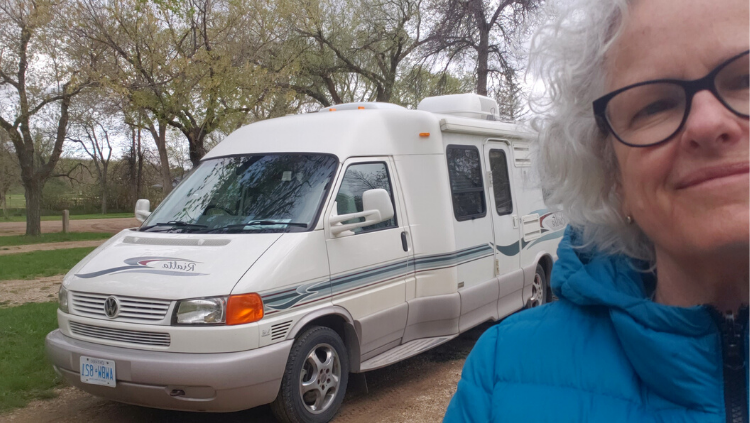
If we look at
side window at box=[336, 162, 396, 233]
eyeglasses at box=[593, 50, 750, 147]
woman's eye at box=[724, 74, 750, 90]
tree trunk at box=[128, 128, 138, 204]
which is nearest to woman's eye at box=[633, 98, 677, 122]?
eyeglasses at box=[593, 50, 750, 147]

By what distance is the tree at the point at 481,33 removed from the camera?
13.6 meters

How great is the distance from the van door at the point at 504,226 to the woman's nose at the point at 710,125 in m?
5.90

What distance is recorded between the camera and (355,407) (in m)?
5.21

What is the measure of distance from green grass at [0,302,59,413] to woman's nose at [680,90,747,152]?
18.9 ft

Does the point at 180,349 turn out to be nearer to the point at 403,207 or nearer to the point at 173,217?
the point at 173,217

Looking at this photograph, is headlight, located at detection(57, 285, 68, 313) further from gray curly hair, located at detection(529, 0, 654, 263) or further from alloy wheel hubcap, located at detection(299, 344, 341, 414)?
gray curly hair, located at detection(529, 0, 654, 263)

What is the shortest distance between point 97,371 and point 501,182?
476cm

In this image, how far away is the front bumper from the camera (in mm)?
4066

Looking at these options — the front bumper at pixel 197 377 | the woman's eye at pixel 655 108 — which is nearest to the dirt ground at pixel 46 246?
the front bumper at pixel 197 377

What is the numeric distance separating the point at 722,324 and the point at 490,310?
5.74 meters

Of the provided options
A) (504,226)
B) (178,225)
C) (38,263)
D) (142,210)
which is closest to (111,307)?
(178,225)

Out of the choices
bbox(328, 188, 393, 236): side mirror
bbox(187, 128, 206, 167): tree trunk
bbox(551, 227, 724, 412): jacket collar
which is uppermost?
bbox(187, 128, 206, 167): tree trunk

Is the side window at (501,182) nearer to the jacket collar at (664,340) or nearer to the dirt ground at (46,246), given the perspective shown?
the jacket collar at (664,340)

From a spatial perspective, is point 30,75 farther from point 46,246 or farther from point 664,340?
point 664,340
